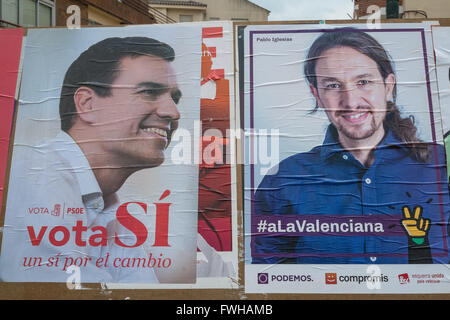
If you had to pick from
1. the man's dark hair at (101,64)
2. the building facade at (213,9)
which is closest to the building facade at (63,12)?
the man's dark hair at (101,64)

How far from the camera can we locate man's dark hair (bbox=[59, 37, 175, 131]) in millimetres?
4180

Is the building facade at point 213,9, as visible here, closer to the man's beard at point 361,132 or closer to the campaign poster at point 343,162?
the campaign poster at point 343,162

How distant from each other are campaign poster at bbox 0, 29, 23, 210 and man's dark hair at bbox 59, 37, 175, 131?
0.51m

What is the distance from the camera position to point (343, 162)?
3963mm

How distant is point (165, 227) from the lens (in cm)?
389

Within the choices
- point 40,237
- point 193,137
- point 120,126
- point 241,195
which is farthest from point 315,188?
point 40,237

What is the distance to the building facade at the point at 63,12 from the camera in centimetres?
884

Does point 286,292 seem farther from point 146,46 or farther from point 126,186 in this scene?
point 146,46

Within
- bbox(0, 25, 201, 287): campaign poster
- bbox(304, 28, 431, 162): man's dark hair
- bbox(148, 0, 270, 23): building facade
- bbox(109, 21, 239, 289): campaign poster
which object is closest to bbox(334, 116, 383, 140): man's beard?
bbox(304, 28, 431, 162): man's dark hair

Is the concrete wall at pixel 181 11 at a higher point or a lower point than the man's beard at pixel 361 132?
higher

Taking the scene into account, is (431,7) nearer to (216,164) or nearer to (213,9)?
(216,164)

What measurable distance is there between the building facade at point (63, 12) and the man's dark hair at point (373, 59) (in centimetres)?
430

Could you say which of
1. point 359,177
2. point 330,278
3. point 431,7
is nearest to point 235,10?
point 431,7

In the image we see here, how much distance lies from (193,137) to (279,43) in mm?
1249
